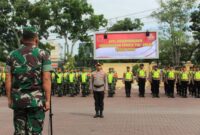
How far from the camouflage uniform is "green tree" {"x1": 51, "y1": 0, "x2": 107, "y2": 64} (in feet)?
132

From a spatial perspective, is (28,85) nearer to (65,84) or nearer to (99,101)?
(99,101)

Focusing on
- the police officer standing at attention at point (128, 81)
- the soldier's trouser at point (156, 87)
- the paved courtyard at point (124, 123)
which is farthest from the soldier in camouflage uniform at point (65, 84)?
the paved courtyard at point (124, 123)

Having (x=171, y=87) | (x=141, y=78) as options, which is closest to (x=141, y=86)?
(x=141, y=78)

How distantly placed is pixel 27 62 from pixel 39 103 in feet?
1.74

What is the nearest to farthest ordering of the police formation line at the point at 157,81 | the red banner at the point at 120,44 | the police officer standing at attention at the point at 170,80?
1. the police formation line at the point at 157,81
2. the police officer standing at attention at the point at 170,80
3. the red banner at the point at 120,44

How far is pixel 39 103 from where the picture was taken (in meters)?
6.12

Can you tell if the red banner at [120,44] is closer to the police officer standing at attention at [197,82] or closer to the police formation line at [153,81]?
the police formation line at [153,81]

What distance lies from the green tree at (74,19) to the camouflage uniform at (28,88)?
40.2 m

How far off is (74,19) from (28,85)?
41362 millimetres

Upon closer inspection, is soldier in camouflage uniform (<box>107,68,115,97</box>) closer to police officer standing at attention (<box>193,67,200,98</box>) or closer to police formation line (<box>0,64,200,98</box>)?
police formation line (<box>0,64,200,98</box>)

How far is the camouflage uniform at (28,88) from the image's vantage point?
611 centimetres

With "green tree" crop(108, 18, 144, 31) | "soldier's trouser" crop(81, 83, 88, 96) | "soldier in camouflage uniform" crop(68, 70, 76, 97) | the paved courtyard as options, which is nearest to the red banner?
"soldier in camouflage uniform" crop(68, 70, 76, 97)

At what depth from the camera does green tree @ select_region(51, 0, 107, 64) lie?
1834 inches

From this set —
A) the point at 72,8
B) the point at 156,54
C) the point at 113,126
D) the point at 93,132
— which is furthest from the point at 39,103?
the point at 72,8
